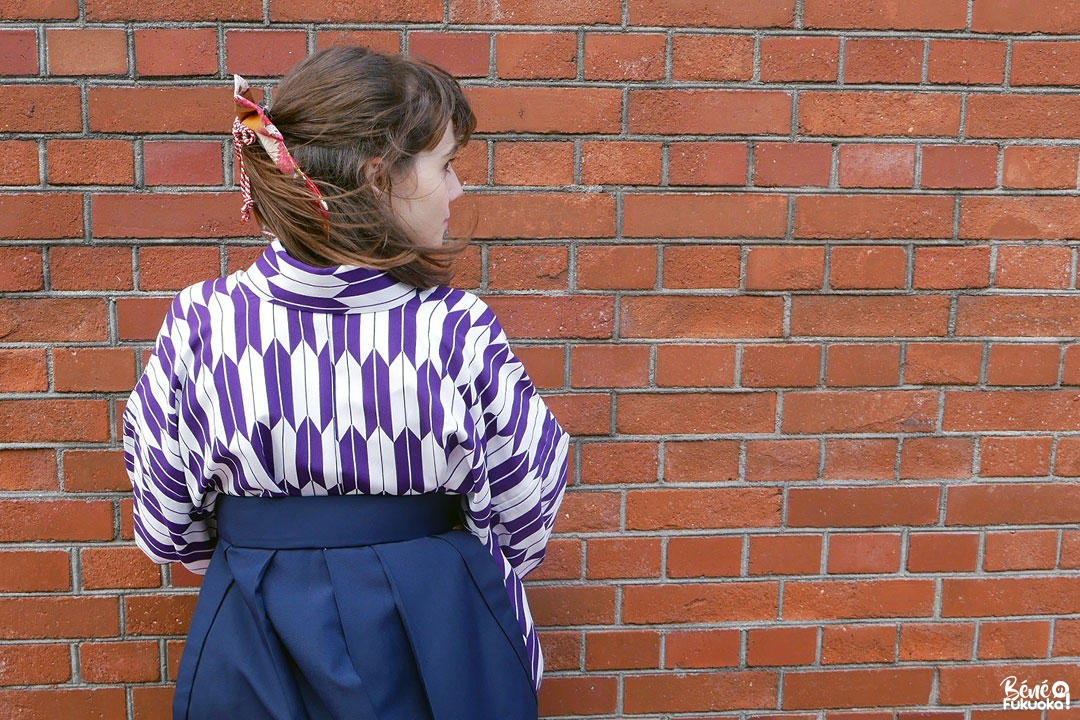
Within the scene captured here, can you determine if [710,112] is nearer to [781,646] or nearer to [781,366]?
[781,366]

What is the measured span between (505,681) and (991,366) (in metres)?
1.29

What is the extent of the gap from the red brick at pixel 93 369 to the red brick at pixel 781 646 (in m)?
1.48

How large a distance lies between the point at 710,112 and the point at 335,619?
124 cm

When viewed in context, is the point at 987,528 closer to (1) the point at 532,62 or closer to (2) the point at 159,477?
(1) the point at 532,62

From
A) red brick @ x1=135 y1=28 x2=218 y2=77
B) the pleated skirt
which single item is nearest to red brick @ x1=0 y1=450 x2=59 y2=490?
the pleated skirt

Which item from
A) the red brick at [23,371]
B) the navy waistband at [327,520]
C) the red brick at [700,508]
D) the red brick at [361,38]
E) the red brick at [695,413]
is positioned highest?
the red brick at [361,38]

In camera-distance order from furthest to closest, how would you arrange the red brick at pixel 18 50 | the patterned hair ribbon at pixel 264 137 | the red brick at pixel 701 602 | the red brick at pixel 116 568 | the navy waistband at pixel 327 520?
the red brick at pixel 701 602 → the red brick at pixel 116 568 → the red brick at pixel 18 50 → the navy waistband at pixel 327 520 → the patterned hair ribbon at pixel 264 137

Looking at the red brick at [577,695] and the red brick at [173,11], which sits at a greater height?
the red brick at [173,11]

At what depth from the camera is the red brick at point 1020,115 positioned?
2.01 m

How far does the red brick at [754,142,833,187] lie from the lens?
6.56ft

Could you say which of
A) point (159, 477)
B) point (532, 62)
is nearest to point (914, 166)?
point (532, 62)

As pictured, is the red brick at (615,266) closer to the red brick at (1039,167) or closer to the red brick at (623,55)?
the red brick at (623,55)

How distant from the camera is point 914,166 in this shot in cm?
202

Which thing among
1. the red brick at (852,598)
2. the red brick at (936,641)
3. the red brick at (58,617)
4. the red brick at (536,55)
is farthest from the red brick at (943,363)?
the red brick at (58,617)
